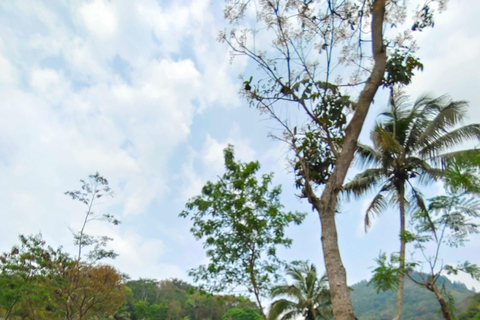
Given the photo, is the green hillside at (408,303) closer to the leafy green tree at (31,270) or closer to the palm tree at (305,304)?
the palm tree at (305,304)

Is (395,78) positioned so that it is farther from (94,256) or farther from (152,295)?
(152,295)

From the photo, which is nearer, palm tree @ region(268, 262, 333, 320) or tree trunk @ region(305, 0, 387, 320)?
tree trunk @ region(305, 0, 387, 320)

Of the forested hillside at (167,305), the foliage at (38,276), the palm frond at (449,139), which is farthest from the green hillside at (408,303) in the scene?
the foliage at (38,276)

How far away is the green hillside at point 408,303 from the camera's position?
69312mm

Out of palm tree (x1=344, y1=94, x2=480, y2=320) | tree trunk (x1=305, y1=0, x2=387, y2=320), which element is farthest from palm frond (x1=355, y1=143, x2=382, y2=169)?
tree trunk (x1=305, y1=0, x2=387, y2=320)

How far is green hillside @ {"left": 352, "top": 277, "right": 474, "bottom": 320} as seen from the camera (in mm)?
69312

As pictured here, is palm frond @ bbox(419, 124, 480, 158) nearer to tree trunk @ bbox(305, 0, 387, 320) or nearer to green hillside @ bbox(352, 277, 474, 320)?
tree trunk @ bbox(305, 0, 387, 320)

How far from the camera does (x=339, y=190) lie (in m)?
3.91

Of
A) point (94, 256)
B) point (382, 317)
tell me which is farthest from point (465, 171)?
point (382, 317)

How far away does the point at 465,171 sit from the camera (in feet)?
19.4

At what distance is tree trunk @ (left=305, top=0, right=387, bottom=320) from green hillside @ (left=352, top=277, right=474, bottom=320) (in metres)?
63.1

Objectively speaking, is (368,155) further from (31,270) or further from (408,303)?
(408,303)

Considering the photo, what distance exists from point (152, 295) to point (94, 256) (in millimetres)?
50630

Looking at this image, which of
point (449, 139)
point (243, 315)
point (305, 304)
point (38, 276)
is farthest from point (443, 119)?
point (243, 315)
